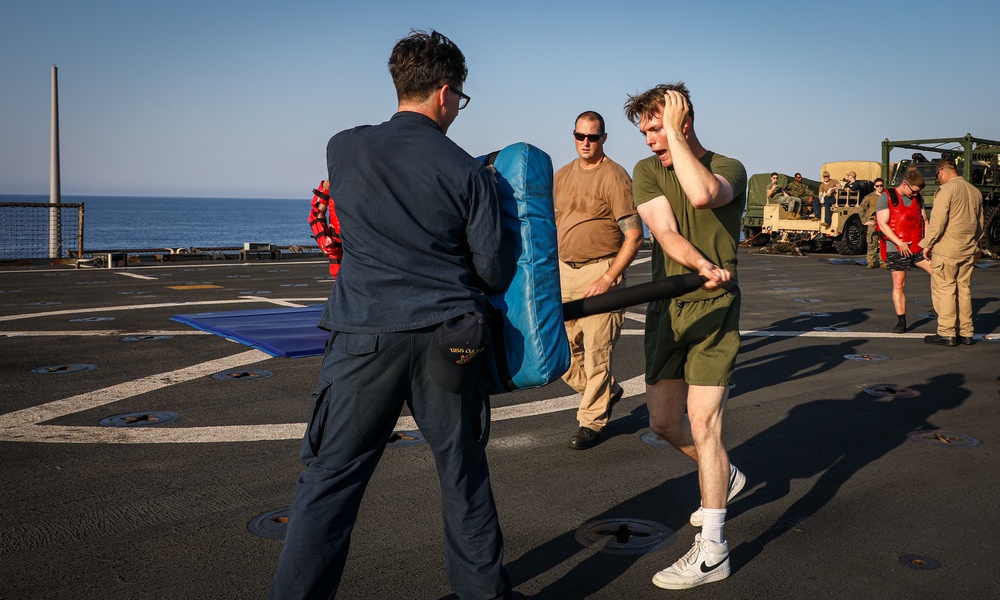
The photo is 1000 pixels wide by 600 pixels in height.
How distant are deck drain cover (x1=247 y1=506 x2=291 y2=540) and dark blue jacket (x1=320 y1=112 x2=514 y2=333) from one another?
1.50 m

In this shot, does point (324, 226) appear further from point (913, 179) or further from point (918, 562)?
point (913, 179)

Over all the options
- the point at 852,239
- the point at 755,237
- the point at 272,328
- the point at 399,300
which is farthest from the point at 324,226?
the point at 755,237

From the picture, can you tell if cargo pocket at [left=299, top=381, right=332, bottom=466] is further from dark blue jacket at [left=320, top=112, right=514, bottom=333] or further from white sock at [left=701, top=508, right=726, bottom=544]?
white sock at [left=701, top=508, right=726, bottom=544]

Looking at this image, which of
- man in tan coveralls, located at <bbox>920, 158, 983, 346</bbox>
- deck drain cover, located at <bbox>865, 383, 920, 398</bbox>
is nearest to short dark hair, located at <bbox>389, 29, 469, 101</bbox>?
deck drain cover, located at <bbox>865, 383, 920, 398</bbox>

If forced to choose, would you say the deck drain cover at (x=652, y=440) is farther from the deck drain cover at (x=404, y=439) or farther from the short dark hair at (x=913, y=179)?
the short dark hair at (x=913, y=179)

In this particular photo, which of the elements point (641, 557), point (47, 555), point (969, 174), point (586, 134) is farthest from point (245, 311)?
point (969, 174)

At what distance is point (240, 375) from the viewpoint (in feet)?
23.3

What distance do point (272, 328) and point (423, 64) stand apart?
722cm

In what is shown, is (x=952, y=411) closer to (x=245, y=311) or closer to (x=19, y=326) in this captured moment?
(x=245, y=311)

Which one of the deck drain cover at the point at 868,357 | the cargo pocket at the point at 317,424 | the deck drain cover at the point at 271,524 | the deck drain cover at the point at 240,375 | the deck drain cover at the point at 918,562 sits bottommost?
the deck drain cover at the point at 918,562

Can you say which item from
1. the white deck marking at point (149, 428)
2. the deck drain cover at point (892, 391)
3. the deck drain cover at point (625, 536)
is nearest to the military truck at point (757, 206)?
the deck drain cover at point (892, 391)

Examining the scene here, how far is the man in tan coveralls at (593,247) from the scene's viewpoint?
208 inches

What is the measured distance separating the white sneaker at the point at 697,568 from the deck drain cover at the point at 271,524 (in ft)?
5.42

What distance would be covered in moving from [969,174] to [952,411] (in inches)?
757
